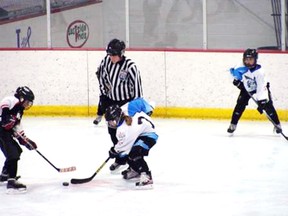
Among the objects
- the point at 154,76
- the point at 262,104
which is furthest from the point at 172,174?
the point at 154,76

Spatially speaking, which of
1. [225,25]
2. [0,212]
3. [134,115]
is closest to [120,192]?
[134,115]

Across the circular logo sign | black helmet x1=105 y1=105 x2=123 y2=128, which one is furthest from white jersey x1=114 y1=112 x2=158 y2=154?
the circular logo sign

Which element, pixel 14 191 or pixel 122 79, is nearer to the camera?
pixel 14 191

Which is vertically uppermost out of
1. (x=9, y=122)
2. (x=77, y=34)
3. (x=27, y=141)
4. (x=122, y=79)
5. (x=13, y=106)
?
(x=77, y=34)

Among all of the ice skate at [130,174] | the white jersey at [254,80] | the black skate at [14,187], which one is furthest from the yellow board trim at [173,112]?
the black skate at [14,187]

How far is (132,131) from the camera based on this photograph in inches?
261

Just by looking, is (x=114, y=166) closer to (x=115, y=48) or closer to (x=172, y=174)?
(x=172, y=174)

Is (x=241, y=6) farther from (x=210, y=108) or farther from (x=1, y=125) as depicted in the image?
(x=1, y=125)

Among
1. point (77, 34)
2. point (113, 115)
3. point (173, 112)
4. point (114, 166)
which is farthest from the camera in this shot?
point (77, 34)

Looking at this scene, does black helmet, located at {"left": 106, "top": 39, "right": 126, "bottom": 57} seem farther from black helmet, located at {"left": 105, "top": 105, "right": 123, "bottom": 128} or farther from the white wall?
the white wall

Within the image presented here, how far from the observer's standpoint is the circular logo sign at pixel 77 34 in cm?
1085

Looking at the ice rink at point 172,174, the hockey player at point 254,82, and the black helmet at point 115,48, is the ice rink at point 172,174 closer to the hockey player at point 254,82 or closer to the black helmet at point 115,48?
the hockey player at point 254,82

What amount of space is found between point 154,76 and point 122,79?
9.80ft

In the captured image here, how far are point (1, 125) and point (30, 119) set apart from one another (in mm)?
3779
